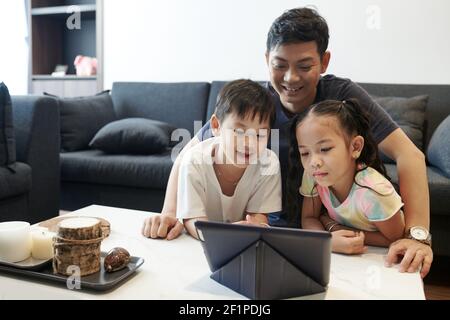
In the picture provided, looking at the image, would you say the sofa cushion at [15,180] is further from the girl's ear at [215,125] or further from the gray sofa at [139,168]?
the girl's ear at [215,125]

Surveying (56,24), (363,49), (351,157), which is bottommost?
(351,157)

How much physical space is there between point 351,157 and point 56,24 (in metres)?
3.24

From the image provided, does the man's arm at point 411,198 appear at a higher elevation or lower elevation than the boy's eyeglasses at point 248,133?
lower

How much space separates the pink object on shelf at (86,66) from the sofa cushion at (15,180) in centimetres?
149

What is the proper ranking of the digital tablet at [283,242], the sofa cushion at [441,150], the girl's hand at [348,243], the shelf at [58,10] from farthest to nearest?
the shelf at [58,10]
the sofa cushion at [441,150]
the girl's hand at [348,243]
the digital tablet at [283,242]

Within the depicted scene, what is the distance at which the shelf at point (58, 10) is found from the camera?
3.15m

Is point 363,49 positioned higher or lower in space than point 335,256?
higher

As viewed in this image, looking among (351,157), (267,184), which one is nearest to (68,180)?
(267,184)

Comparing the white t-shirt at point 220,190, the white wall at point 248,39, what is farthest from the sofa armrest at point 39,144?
the white t-shirt at point 220,190

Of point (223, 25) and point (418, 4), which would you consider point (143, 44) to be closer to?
point (223, 25)

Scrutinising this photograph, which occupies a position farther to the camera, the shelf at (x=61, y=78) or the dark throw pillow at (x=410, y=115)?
the shelf at (x=61, y=78)

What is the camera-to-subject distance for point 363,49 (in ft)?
8.17

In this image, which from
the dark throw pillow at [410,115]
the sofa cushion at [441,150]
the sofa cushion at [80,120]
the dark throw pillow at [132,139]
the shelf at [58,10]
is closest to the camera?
the sofa cushion at [441,150]

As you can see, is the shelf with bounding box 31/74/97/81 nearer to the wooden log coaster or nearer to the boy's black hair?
the boy's black hair
